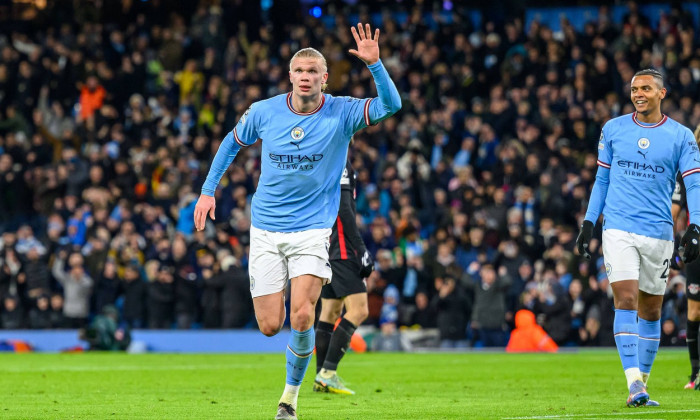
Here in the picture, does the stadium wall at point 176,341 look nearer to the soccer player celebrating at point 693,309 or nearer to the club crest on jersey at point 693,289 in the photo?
the soccer player celebrating at point 693,309

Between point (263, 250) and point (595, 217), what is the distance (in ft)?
9.65

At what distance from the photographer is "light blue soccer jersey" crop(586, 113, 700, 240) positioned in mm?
9734

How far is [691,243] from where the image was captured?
9328 millimetres

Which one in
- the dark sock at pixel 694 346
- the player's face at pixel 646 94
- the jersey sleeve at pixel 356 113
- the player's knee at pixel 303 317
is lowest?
the dark sock at pixel 694 346

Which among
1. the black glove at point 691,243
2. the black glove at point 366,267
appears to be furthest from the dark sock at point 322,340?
the black glove at point 691,243

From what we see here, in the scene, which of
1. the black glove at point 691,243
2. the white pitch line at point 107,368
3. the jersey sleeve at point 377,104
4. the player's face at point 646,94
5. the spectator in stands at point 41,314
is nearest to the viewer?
the jersey sleeve at point 377,104

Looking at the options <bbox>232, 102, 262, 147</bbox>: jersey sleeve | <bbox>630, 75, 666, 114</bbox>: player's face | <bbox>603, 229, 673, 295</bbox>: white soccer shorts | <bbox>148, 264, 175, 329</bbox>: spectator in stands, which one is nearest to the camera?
<bbox>232, 102, 262, 147</bbox>: jersey sleeve

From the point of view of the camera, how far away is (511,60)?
26.5 m

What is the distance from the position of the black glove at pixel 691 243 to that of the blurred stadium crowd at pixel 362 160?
11.4 m

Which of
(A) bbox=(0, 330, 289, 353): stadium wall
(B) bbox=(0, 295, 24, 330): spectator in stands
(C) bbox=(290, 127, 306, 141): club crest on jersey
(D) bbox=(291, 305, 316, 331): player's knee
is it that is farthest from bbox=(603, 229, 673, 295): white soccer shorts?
(B) bbox=(0, 295, 24, 330): spectator in stands

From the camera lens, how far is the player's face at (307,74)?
336 inches

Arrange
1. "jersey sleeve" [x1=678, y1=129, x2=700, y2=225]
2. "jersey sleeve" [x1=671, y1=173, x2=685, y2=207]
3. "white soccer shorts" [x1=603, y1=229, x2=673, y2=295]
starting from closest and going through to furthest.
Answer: "jersey sleeve" [x1=678, y1=129, x2=700, y2=225] < "white soccer shorts" [x1=603, y1=229, x2=673, y2=295] < "jersey sleeve" [x1=671, y1=173, x2=685, y2=207]

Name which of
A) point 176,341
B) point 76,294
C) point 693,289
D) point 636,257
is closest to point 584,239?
point 636,257

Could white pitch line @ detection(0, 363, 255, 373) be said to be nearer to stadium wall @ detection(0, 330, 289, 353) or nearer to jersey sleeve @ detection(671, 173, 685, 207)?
stadium wall @ detection(0, 330, 289, 353)
